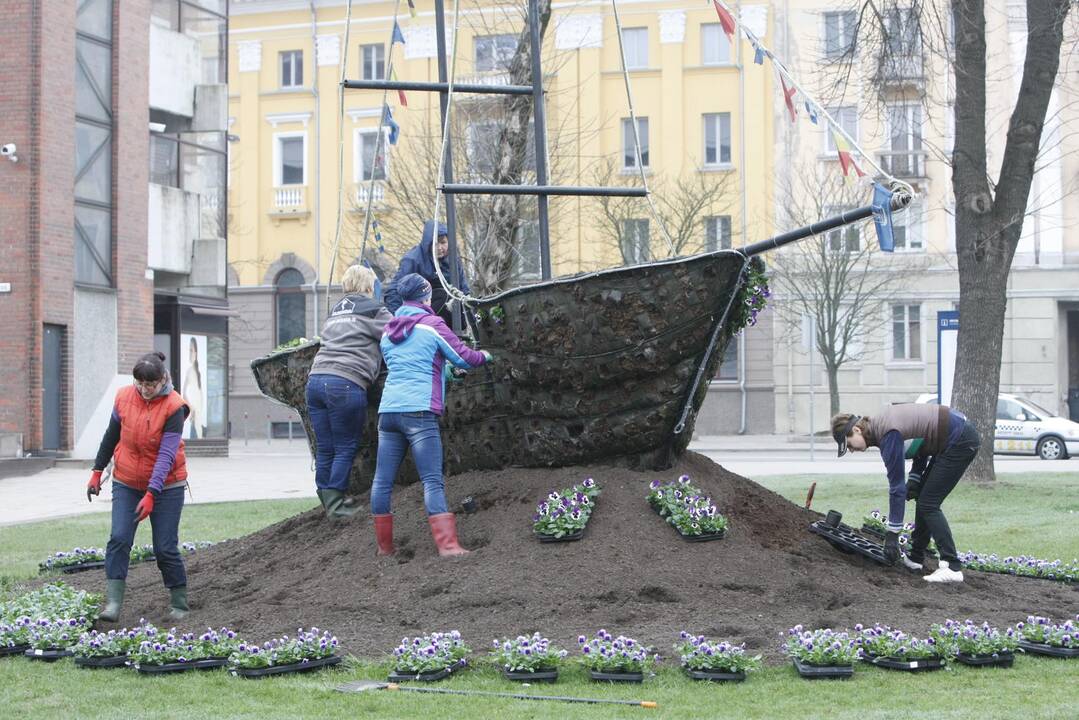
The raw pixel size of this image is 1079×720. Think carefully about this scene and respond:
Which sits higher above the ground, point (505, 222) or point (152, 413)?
point (505, 222)

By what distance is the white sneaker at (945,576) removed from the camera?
29.9 ft

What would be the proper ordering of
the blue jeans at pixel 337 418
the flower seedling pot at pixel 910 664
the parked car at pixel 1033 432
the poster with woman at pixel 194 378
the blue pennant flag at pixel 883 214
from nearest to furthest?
the flower seedling pot at pixel 910 664, the blue pennant flag at pixel 883 214, the blue jeans at pixel 337 418, the parked car at pixel 1033 432, the poster with woman at pixel 194 378

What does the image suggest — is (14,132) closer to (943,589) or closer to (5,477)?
(5,477)

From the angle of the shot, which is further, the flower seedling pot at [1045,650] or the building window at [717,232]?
the building window at [717,232]

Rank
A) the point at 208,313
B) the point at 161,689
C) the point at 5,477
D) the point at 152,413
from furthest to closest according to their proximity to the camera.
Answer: the point at 208,313 < the point at 5,477 < the point at 152,413 < the point at 161,689

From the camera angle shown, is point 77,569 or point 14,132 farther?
point 14,132

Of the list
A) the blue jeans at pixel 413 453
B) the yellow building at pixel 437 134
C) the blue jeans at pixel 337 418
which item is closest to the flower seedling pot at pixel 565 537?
the blue jeans at pixel 413 453

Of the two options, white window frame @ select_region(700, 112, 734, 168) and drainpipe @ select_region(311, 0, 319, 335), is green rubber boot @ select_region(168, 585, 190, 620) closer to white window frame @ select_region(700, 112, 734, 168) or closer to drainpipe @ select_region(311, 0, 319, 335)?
white window frame @ select_region(700, 112, 734, 168)

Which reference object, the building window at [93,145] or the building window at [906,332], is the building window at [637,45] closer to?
the building window at [906,332]

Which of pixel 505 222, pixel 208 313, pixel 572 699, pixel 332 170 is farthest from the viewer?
pixel 332 170

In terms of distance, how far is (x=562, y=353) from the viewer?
28.5ft

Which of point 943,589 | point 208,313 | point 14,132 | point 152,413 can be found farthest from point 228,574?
point 208,313

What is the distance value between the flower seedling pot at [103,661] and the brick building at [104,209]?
66.8 feet

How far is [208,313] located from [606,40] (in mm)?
16896
